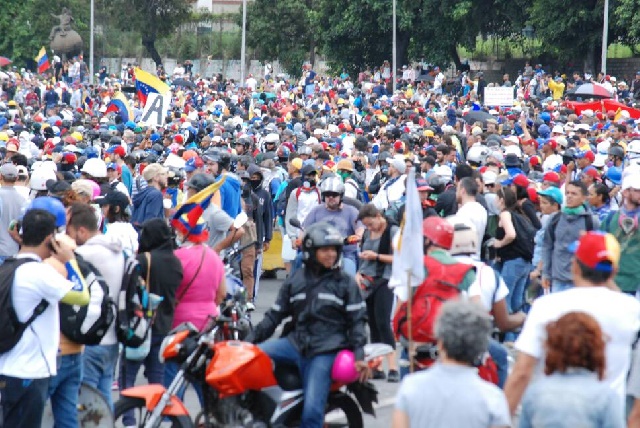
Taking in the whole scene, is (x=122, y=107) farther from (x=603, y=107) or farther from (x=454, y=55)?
(x=454, y=55)

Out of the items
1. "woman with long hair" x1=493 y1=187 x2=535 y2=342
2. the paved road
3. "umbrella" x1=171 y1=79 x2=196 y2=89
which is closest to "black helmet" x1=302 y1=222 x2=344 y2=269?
the paved road

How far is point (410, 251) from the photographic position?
288 inches

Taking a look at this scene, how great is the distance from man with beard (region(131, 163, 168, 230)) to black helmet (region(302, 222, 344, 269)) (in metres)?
5.23

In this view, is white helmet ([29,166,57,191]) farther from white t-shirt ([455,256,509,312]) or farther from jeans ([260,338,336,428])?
white t-shirt ([455,256,509,312])

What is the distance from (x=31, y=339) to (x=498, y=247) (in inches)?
250

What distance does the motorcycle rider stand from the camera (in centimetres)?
766

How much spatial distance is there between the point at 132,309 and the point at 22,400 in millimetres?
1315

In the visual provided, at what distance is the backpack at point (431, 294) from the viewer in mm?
7492

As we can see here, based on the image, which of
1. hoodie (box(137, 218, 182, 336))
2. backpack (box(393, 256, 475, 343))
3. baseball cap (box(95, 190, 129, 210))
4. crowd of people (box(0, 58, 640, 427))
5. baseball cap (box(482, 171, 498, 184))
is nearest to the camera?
crowd of people (box(0, 58, 640, 427))

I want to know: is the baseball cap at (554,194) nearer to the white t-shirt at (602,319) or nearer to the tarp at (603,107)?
the white t-shirt at (602,319)

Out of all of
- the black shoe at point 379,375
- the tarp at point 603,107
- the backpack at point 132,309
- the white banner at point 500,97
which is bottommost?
the black shoe at point 379,375

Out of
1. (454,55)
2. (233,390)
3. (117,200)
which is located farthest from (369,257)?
(454,55)

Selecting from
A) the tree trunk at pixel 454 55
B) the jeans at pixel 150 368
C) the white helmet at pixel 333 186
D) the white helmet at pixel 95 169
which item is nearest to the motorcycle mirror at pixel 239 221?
the white helmet at pixel 333 186

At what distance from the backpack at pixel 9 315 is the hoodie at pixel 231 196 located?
21.7 feet
